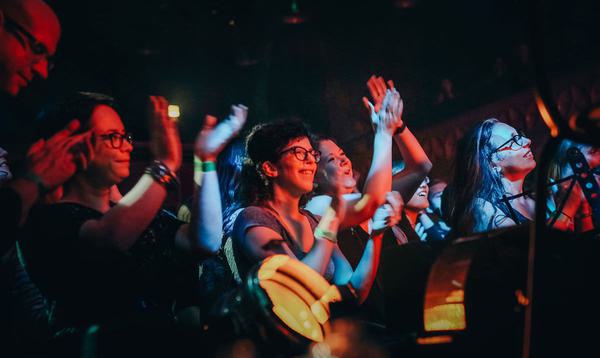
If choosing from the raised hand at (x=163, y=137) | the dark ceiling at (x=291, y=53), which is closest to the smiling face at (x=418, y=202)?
the raised hand at (x=163, y=137)

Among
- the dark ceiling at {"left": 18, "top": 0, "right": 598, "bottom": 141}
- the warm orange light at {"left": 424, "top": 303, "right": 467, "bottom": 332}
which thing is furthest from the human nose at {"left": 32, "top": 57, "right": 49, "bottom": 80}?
the dark ceiling at {"left": 18, "top": 0, "right": 598, "bottom": 141}

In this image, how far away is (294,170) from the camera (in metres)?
2.94

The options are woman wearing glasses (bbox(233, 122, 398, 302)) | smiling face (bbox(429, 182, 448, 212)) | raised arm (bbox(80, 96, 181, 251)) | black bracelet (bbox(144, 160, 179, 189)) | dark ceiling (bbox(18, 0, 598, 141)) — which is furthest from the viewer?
dark ceiling (bbox(18, 0, 598, 141))

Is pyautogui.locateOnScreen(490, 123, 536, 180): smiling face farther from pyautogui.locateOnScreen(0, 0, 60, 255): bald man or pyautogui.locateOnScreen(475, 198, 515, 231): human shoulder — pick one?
pyautogui.locateOnScreen(0, 0, 60, 255): bald man

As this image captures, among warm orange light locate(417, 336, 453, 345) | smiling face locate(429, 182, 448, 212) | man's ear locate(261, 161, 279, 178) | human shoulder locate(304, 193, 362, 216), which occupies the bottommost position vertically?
smiling face locate(429, 182, 448, 212)

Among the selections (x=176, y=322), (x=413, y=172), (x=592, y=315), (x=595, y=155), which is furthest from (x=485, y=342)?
(x=595, y=155)

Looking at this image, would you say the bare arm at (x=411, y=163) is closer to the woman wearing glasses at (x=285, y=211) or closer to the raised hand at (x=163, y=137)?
the woman wearing glasses at (x=285, y=211)

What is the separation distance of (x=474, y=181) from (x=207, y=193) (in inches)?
88.0

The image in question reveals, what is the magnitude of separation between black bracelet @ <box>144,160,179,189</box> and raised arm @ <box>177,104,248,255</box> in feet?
0.53

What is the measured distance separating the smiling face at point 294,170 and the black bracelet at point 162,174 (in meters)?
0.93

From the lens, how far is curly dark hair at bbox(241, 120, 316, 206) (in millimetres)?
3008

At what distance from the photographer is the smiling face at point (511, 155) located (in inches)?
148

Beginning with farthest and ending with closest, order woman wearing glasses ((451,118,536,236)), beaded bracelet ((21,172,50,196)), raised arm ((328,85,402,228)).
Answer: woman wearing glasses ((451,118,536,236))
raised arm ((328,85,402,228))
beaded bracelet ((21,172,50,196))

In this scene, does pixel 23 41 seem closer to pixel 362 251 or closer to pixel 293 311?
pixel 293 311
